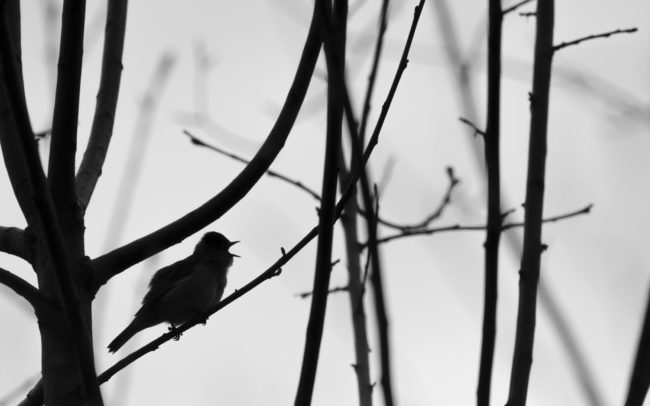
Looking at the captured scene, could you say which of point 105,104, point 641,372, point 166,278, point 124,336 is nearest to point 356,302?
point 105,104

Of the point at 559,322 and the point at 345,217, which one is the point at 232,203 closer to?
the point at 559,322

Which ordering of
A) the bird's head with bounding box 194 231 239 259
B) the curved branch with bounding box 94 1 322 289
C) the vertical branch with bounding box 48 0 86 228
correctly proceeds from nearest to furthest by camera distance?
the vertical branch with bounding box 48 0 86 228, the curved branch with bounding box 94 1 322 289, the bird's head with bounding box 194 231 239 259

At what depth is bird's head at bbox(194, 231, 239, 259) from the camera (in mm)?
8570

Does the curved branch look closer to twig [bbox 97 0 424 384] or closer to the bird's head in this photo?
twig [bbox 97 0 424 384]

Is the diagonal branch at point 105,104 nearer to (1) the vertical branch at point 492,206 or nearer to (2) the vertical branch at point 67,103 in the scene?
(2) the vertical branch at point 67,103

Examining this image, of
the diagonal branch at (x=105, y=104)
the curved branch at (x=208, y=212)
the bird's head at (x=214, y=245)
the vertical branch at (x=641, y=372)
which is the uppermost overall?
the bird's head at (x=214, y=245)

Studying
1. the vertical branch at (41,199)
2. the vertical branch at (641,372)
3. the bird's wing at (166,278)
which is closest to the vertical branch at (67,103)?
the vertical branch at (41,199)

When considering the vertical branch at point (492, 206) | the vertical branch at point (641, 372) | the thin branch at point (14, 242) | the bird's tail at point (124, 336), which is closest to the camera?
the vertical branch at point (641, 372)

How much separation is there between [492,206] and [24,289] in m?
1.75

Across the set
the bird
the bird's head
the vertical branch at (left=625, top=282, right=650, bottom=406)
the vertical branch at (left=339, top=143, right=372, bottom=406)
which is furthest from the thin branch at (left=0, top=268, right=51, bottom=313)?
the bird's head

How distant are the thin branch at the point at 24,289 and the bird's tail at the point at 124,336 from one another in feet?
14.1

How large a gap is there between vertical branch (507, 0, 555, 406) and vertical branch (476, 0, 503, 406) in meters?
0.37

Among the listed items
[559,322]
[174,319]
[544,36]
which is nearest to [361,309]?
[559,322]

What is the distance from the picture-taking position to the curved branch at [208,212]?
3139mm
